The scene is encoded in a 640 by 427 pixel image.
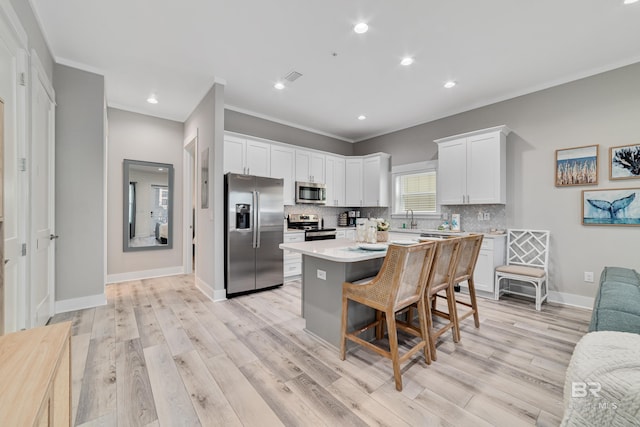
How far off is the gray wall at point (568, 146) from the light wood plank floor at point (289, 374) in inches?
28.7

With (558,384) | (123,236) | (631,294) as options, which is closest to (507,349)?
(558,384)

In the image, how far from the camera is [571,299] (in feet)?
11.6

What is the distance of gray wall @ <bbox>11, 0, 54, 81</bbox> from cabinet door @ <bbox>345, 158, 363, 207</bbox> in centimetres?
467

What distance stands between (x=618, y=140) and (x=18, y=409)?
517 centimetres

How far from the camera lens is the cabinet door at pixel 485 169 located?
3.95 metres

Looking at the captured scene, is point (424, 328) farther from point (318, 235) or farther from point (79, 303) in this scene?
point (79, 303)

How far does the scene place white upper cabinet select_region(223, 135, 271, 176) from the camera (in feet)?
14.0

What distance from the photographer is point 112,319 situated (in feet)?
9.90

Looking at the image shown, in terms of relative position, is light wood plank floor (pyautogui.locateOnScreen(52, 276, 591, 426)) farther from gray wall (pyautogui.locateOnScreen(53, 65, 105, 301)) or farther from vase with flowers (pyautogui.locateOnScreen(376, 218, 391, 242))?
vase with flowers (pyautogui.locateOnScreen(376, 218, 391, 242))

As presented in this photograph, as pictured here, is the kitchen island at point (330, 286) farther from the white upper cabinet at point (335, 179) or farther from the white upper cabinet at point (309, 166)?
the white upper cabinet at point (335, 179)

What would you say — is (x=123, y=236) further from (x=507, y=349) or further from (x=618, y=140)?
(x=618, y=140)

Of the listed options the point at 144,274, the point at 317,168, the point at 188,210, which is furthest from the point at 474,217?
the point at 144,274

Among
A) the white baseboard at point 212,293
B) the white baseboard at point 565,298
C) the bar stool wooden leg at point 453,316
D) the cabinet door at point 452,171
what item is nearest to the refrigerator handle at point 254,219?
the white baseboard at point 212,293

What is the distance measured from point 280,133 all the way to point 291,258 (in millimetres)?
2456
